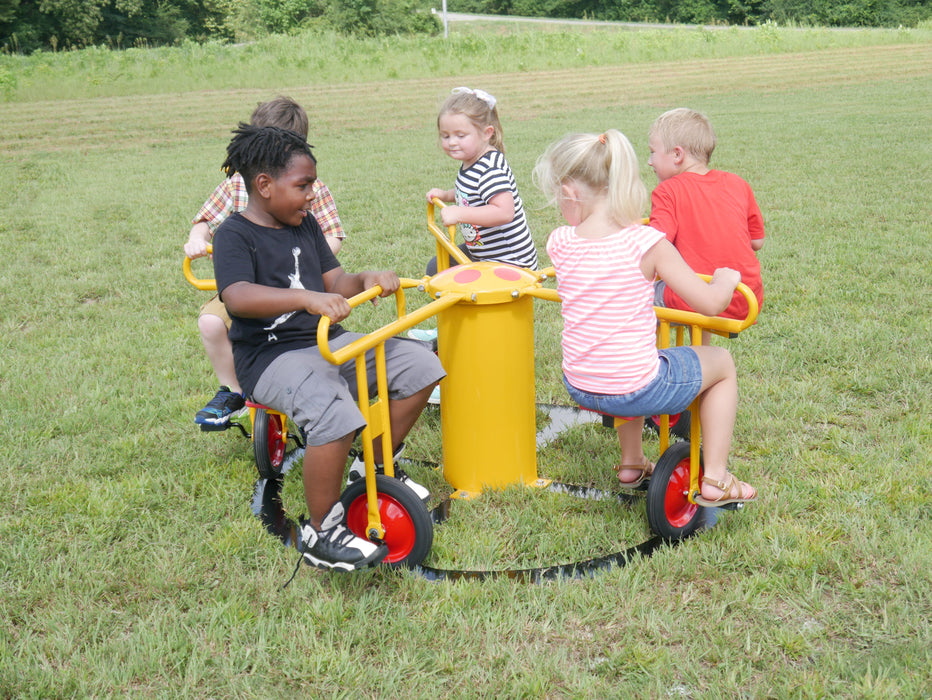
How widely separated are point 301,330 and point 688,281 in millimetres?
1354

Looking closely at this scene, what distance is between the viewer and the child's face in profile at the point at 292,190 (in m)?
3.01

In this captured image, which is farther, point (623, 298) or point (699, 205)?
point (699, 205)

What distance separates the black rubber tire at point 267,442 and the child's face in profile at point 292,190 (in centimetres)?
91

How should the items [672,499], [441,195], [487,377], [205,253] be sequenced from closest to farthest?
[672,499]
[487,377]
[205,253]
[441,195]

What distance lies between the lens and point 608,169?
110 inches

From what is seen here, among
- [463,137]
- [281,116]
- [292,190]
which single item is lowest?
[292,190]

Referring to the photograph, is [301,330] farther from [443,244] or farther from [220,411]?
[443,244]

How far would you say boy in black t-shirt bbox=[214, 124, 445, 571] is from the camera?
9.29 feet

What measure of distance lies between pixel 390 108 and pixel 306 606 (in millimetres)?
15874

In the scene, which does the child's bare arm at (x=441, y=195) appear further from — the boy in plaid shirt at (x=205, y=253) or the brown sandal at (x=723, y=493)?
the brown sandal at (x=723, y=493)

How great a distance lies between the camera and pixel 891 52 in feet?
75.2

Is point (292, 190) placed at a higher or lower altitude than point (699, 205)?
higher

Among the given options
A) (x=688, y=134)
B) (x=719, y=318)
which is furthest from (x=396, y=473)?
(x=688, y=134)

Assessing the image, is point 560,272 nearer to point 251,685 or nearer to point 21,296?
point 251,685
